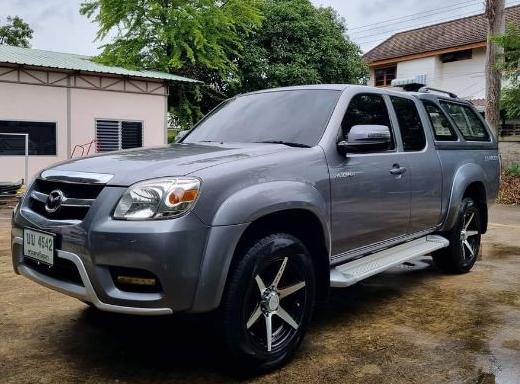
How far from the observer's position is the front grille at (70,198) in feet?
9.12

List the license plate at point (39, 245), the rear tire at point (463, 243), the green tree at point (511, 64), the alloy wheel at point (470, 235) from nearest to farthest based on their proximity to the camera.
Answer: the license plate at point (39, 245), the rear tire at point (463, 243), the alloy wheel at point (470, 235), the green tree at point (511, 64)

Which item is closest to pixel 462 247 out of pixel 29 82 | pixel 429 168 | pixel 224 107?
pixel 429 168

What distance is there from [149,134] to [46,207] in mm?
15086

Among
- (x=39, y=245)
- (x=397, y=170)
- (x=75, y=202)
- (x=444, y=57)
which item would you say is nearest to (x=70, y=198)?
(x=75, y=202)

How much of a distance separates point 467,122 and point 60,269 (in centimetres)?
446

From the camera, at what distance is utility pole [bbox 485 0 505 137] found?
1408cm

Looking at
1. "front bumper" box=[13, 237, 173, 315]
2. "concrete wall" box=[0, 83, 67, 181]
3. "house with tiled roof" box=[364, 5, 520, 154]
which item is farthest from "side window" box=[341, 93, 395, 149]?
"house with tiled roof" box=[364, 5, 520, 154]

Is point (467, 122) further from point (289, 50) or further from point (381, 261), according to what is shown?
point (289, 50)

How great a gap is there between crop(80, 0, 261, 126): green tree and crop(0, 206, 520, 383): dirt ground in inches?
685

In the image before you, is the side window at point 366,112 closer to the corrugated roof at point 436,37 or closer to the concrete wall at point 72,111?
the concrete wall at point 72,111

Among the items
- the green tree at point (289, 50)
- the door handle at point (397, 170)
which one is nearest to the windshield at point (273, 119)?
the door handle at point (397, 170)

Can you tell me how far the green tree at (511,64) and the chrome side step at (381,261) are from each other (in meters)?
9.81

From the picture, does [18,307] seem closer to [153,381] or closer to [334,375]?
[153,381]

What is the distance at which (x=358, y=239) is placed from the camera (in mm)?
3744
